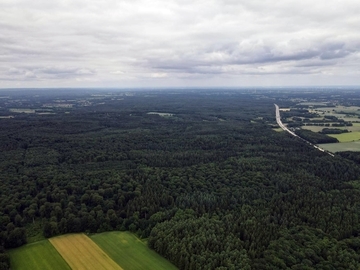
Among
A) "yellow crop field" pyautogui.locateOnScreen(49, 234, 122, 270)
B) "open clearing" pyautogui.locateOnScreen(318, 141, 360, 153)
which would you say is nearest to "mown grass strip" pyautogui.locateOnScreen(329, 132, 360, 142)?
"open clearing" pyautogui.locateOnScreen(318, 141, 360, 153)

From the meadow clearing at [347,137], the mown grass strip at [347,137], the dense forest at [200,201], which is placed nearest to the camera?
the dense forest at [200,201]

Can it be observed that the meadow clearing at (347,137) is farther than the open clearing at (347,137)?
No

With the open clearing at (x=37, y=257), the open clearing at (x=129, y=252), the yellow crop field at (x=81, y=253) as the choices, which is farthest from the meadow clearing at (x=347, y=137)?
the open clearing at (x=37, y=257)

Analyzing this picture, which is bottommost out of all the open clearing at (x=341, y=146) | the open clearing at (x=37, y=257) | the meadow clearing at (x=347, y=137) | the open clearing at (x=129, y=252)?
the open clearing at (x=129, y=252)

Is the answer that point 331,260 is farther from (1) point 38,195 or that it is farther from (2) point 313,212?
(1) point 38,195

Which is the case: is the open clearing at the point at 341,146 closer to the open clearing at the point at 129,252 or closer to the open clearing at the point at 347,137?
the open clearing at the point at 347,137

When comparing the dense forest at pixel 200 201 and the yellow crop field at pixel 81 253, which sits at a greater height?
the dense forest at pixel 200 201

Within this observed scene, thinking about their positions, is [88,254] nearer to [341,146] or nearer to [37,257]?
[37,257]
